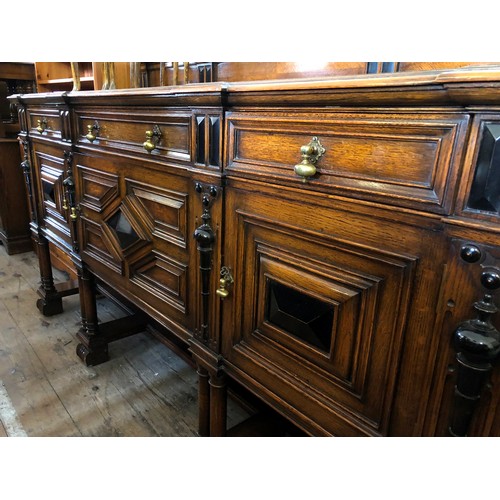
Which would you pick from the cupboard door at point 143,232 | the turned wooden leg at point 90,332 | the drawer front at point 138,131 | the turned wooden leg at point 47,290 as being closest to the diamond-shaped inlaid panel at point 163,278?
the cupboard door at point 143,232

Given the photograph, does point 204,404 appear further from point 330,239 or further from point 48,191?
point 48,191

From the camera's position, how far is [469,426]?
0.52 meters

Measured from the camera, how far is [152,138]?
3.41ft

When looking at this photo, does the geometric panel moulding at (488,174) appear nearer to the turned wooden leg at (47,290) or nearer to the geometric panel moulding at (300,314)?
the geometric panel moulding at (300,314)

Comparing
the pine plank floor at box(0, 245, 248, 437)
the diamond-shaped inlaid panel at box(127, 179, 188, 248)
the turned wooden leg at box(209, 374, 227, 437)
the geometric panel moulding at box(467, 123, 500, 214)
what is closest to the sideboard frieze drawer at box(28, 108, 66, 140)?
the diamond-shaped inlaid panel at box(127, 179, 188, 248)

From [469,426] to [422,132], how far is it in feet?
1.28

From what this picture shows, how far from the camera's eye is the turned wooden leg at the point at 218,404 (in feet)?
3.37

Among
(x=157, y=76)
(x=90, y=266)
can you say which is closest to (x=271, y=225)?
(x=90, y=266)

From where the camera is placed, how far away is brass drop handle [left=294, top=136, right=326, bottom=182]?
2.04ft

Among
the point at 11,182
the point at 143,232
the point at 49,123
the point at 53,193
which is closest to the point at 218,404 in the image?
the point at 143,232

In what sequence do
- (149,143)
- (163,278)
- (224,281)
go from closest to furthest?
(224,281)
(149,143)
(163,278)

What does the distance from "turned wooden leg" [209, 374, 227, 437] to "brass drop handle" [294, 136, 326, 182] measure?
23.5 inches

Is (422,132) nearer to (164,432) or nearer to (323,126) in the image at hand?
(323,126)

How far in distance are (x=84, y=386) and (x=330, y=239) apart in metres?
1.34
